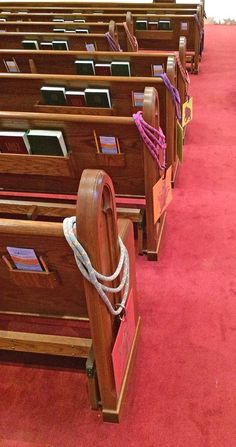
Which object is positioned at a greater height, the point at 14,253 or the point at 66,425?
the point at 14,253

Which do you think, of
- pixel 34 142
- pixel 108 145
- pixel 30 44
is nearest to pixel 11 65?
pixel 30 44

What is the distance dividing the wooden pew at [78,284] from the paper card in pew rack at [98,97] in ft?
2.62

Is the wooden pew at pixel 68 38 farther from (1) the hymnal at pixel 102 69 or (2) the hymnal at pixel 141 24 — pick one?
(2) the hymnal at pixel 141 24

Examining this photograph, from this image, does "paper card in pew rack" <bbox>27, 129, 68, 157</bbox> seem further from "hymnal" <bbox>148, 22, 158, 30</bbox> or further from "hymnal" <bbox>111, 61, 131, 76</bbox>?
"hymnal" <bbox>148, 22, 158, 30</bbox>

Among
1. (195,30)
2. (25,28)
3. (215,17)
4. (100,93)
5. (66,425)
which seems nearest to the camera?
(66,425)

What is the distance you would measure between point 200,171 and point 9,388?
5.38ft

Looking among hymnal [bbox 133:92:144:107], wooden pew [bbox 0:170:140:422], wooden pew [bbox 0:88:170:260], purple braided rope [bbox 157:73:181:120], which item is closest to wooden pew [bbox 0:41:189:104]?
purple braided rope [bbox 157:73:181:120]

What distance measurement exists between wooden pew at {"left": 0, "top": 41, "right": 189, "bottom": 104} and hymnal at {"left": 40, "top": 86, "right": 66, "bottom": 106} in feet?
1.45

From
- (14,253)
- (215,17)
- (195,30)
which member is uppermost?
(14,253)

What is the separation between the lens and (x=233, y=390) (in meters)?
1.34

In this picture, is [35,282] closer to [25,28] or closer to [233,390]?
[233,390]

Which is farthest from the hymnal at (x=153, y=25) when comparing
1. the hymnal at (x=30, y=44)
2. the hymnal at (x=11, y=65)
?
the hymnal at (x=11, y=65)

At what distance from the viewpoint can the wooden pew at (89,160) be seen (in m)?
1.52

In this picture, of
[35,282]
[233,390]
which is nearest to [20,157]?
[35,282]
